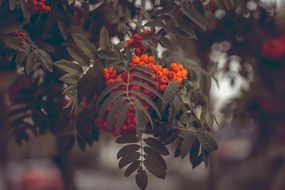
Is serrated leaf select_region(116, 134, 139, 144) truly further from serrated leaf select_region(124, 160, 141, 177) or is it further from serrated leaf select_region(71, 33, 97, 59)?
serrated leaf select_region(71, 33, 97, 59)

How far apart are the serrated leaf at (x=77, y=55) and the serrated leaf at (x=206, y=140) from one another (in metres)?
0.61

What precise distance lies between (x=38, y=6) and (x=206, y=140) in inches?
41.8

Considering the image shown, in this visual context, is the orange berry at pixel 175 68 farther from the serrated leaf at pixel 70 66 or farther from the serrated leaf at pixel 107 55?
the serrated leaf at pixel 70 66

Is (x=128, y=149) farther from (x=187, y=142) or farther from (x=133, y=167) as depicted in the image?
(x=187, y=142)

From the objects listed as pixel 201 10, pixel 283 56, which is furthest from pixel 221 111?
pixel 201 10

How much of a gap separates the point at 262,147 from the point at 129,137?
151 inches

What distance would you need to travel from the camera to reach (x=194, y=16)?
9.77ft

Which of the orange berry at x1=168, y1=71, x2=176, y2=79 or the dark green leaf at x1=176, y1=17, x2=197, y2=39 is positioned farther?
the dark green leaf at x1=176, y1=17, x2=197, y2=39

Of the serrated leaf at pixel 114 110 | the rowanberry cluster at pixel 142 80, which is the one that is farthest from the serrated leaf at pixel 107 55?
the serrated leaf at pixel 114 110

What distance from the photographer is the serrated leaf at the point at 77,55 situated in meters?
2.85

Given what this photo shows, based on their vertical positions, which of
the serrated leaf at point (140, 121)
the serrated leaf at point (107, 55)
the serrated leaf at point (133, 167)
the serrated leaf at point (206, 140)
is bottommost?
the serrated leaf at point (133, 167)

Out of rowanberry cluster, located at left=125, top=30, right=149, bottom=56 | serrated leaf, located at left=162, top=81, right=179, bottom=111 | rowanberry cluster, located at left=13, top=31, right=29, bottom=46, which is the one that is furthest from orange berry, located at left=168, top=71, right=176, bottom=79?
rowanberry cluster, located at left=13, top=31, right=29, bottom=46

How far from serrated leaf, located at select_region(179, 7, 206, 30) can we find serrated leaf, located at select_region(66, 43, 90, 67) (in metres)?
0.53

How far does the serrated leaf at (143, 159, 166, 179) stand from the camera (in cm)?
275
